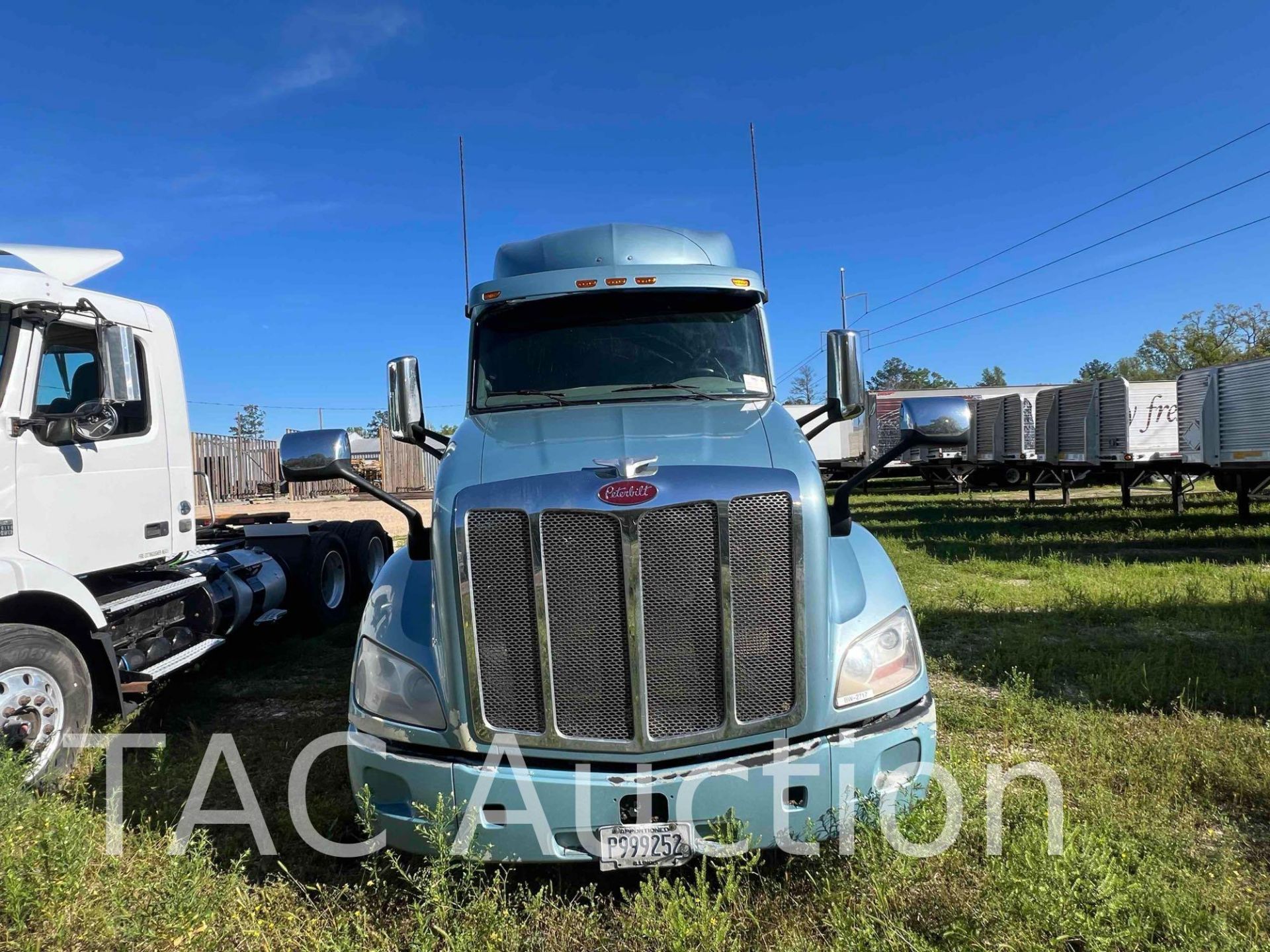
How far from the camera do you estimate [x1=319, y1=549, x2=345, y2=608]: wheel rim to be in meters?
7.79

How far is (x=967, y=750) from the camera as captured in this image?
428cm

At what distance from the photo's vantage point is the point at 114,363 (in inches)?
170

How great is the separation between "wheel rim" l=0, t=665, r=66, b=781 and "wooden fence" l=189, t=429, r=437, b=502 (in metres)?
14.8

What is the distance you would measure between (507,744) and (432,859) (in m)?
0.49

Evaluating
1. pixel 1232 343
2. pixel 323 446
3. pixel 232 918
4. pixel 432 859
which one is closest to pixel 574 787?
pixel 432 859

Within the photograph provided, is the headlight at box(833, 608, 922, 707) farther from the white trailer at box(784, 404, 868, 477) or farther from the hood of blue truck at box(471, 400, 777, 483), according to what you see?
the white trailer at box(784, 404, 868, 477)

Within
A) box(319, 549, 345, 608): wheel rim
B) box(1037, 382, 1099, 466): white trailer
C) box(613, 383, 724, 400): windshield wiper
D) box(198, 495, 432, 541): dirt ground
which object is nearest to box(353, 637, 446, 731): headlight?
box(613, 383, 724, 400): windshield wiper

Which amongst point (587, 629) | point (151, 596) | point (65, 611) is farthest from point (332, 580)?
point (587, 629)

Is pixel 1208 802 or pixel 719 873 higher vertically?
pixel 719 873

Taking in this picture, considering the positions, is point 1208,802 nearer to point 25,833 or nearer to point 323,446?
point 323,446

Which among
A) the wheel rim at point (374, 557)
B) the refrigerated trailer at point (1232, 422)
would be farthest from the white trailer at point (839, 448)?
the wheel rim at point (374, 557)

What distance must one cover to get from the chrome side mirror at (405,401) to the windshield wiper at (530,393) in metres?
0.44

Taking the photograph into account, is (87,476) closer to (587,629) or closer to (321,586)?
(321,586)

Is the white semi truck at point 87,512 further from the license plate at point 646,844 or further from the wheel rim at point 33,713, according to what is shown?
the license plate at point 646,844
